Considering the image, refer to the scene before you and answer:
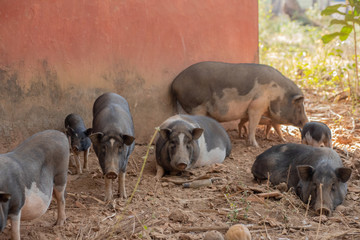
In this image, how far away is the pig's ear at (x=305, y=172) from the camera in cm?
537

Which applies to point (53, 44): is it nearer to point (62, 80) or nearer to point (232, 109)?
point (62, 80)

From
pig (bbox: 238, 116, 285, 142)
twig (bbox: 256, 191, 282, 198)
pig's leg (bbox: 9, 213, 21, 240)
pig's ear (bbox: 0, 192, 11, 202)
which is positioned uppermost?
pig's ear (bbox: 0, 192, 11, 202)

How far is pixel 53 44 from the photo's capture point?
696 cm

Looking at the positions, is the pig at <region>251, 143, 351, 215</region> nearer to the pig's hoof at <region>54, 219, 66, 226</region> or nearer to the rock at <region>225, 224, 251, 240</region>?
the rock at <region>225, 224, 251, 240</region>

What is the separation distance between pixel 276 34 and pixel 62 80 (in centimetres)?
1542

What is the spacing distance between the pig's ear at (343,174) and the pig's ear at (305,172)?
26 cm

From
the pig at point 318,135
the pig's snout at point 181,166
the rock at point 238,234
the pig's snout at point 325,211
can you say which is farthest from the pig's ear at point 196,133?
the rock at point 238,234

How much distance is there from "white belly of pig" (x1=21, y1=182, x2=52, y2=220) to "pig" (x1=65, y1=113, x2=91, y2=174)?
7.58 ft

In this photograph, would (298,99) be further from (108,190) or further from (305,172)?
(108,190)

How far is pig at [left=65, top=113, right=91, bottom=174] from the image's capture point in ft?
21.8

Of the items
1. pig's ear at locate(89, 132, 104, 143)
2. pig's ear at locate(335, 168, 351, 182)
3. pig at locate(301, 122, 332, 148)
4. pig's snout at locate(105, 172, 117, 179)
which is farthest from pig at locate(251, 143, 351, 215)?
pig's ear at locate(89, 132, 104, 143)

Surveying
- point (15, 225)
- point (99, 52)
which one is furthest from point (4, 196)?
point (99, 52)

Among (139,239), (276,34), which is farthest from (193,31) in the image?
(276,34)

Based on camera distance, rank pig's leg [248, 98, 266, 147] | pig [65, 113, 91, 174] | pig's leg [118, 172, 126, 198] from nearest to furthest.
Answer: pig's leg [118, 172, 126, 198] < pig [65, 113, 91, 174] < pig's leg [248, 98, 266, 147]
